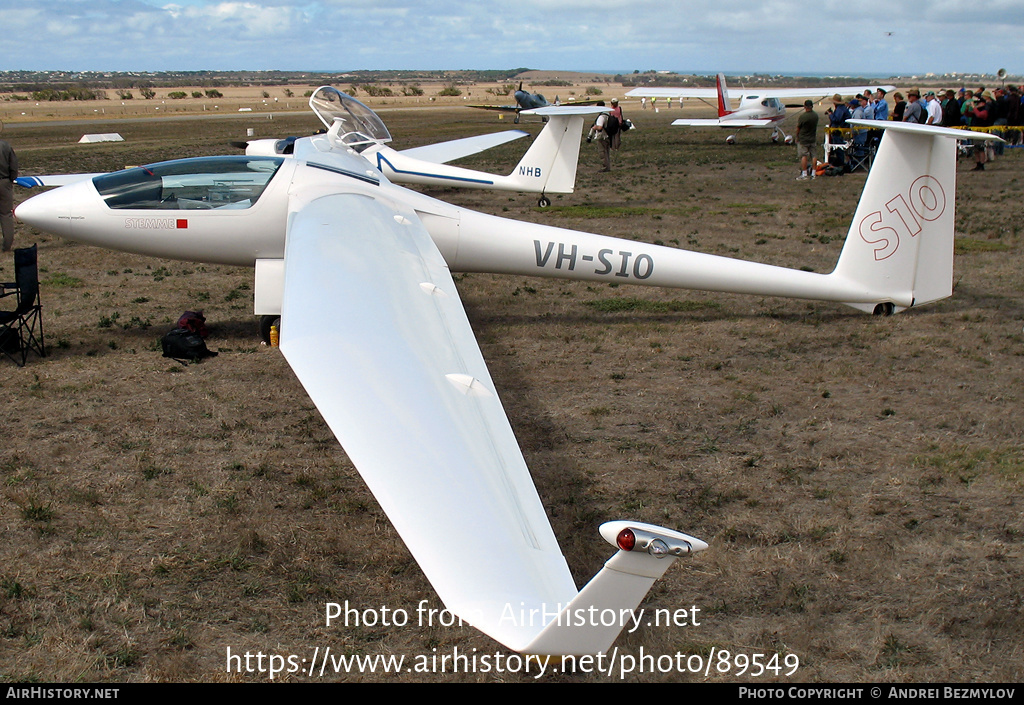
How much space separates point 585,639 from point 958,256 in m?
12.7

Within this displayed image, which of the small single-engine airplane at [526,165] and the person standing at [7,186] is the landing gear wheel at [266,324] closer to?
the person standing at [7,186]

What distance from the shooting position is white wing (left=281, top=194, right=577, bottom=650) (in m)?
2.88

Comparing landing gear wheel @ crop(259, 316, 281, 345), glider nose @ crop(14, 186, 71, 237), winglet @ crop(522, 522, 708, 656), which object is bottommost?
landing gear wheel @ crop(259, 316, 281, 345)

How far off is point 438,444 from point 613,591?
129cm

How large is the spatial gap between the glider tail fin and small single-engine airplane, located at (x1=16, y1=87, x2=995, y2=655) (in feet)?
15.8

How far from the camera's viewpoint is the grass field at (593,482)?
4.06m

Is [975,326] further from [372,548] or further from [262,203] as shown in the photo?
[262,203]

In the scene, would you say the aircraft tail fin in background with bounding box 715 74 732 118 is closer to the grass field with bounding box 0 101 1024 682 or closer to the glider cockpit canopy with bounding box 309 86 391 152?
the glider cockpit canopy with bounding box 309 86 391 152

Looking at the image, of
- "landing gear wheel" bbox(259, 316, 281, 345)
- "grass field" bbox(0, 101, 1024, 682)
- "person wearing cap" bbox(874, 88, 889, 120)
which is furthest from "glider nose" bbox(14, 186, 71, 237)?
"person wearing cap" bbox(874, 88, 889, 120)

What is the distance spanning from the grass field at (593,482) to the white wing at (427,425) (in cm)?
110

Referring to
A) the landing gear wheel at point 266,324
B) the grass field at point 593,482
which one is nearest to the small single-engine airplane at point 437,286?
the landing gear wheel at point 266,324

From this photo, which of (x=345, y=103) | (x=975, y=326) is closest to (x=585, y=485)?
(x=975, y=326)

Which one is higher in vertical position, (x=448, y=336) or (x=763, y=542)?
(x=448, y=336)

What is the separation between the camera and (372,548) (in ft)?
16.2
